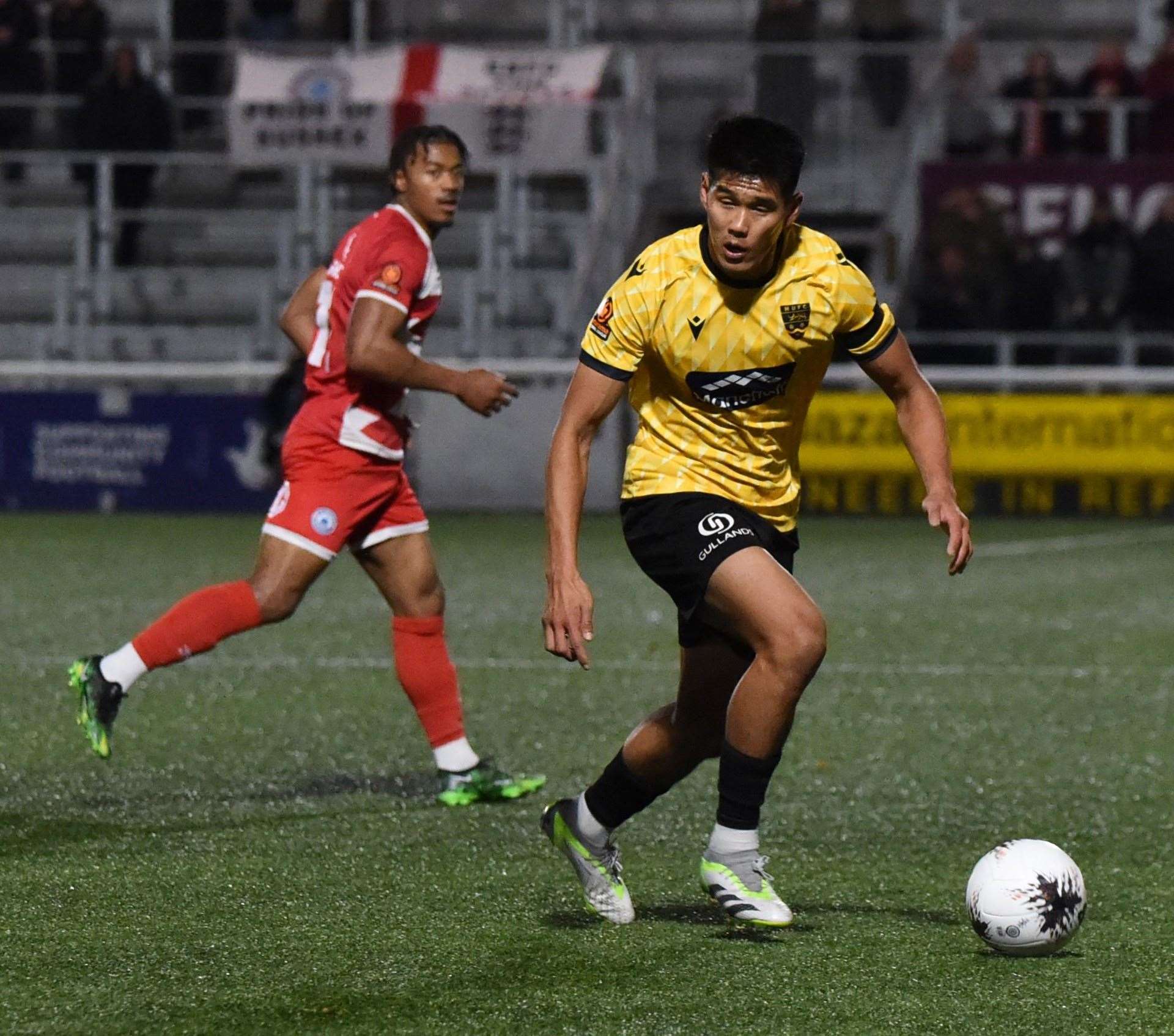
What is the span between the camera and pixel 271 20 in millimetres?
20516

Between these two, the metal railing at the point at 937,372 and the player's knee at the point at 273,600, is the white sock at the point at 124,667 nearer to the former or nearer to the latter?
the player's knee at the point at 273,600

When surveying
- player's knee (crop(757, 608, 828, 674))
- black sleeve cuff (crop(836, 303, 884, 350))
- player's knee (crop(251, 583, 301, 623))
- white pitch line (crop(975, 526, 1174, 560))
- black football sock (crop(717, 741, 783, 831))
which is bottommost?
white pitch line (crop(975, 526, 1174, 560))

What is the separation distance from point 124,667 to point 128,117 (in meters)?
13.6

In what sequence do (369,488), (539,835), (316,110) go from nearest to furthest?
(539,835) → (369,488) → (316,110)

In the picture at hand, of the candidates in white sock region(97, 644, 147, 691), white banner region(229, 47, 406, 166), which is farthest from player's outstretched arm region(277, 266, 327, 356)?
A: white banner region(229, 47, 406, 166)

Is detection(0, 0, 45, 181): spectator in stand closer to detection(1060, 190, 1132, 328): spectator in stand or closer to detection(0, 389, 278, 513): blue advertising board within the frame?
detection(0, 389, 278, 513): blue advertising board

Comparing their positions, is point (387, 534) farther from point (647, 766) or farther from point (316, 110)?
point (316, 110)

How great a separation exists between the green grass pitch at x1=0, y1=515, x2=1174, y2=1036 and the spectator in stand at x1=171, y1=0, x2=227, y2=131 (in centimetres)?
984

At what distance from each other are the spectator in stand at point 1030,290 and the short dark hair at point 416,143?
11510mm

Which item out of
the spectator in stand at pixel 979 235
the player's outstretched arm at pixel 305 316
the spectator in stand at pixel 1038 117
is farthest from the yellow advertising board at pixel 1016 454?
the player's outstretched arm at pixel 305 316

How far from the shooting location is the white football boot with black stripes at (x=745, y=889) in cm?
476

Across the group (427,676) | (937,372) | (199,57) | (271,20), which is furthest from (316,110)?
(427,676)

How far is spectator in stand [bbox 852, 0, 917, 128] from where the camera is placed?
64.6 ft

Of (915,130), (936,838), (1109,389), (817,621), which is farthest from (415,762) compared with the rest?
(915,130)
